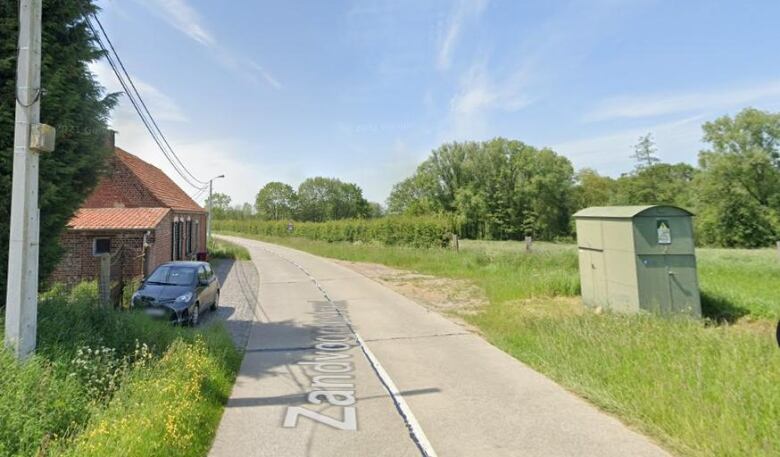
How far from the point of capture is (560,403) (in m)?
4.51

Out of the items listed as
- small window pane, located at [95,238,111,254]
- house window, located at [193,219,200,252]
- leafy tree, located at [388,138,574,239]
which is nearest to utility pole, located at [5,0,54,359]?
small window pane, located at [95,238,111,254]

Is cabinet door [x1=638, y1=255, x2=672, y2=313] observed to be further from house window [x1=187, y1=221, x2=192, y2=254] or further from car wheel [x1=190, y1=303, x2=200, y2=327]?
house window [x1=187, y1=221, x2=192, y2=254]

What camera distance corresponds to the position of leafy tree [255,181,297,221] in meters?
95.6

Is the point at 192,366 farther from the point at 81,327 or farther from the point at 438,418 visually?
the point at 438,418

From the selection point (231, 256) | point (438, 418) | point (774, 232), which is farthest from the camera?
point (774, 232)

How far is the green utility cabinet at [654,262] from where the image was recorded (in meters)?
8.51

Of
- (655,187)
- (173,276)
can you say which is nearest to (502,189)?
(655,187)

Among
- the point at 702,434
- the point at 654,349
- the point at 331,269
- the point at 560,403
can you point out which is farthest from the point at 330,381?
the point at 331,269

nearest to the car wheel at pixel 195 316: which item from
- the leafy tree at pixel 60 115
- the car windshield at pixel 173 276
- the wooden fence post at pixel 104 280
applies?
the car windshield at pixel 173 276

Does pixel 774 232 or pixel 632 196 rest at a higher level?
pixel 632 196

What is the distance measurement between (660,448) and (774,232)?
51.4 metres

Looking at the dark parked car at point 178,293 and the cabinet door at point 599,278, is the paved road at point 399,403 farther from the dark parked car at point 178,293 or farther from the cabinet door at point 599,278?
the cabinet door at point 599,278

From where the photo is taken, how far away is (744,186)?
40438 mm

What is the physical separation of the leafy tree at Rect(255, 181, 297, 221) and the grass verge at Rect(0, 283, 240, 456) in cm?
9288
